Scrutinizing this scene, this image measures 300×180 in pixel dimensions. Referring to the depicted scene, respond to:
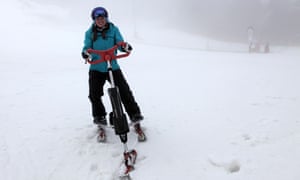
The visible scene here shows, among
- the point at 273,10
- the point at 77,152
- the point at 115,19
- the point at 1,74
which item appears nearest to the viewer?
the point at 77,152

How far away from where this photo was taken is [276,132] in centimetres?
517

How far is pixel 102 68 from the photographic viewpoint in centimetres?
510

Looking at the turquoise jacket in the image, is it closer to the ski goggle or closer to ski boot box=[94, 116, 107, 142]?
the ski goggle

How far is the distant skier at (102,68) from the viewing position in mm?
4797

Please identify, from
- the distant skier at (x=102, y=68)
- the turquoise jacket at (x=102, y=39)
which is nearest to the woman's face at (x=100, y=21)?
the distant skier at (x=102, y=68)

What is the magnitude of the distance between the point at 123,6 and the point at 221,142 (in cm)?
7430

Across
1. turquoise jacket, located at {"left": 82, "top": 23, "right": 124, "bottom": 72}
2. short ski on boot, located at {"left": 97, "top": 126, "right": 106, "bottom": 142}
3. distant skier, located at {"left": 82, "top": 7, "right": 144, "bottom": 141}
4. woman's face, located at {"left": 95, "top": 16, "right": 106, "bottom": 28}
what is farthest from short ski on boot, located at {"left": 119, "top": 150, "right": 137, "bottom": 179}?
woman's face, located at {"left": 95, "top": 16, "right": 106, "bottom": 28}

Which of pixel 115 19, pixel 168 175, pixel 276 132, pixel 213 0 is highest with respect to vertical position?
pixel 213 0

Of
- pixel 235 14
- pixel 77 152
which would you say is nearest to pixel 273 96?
pixel 77 152

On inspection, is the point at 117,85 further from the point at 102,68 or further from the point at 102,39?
the point at 102,39

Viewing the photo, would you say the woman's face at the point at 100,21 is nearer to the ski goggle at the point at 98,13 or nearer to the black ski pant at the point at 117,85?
the ski goggle at the point at 98,13

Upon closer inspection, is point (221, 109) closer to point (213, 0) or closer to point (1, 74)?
point (1, 74)

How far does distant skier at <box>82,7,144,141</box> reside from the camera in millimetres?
4797

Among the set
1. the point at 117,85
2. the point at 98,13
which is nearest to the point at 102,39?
the point at 98,13
